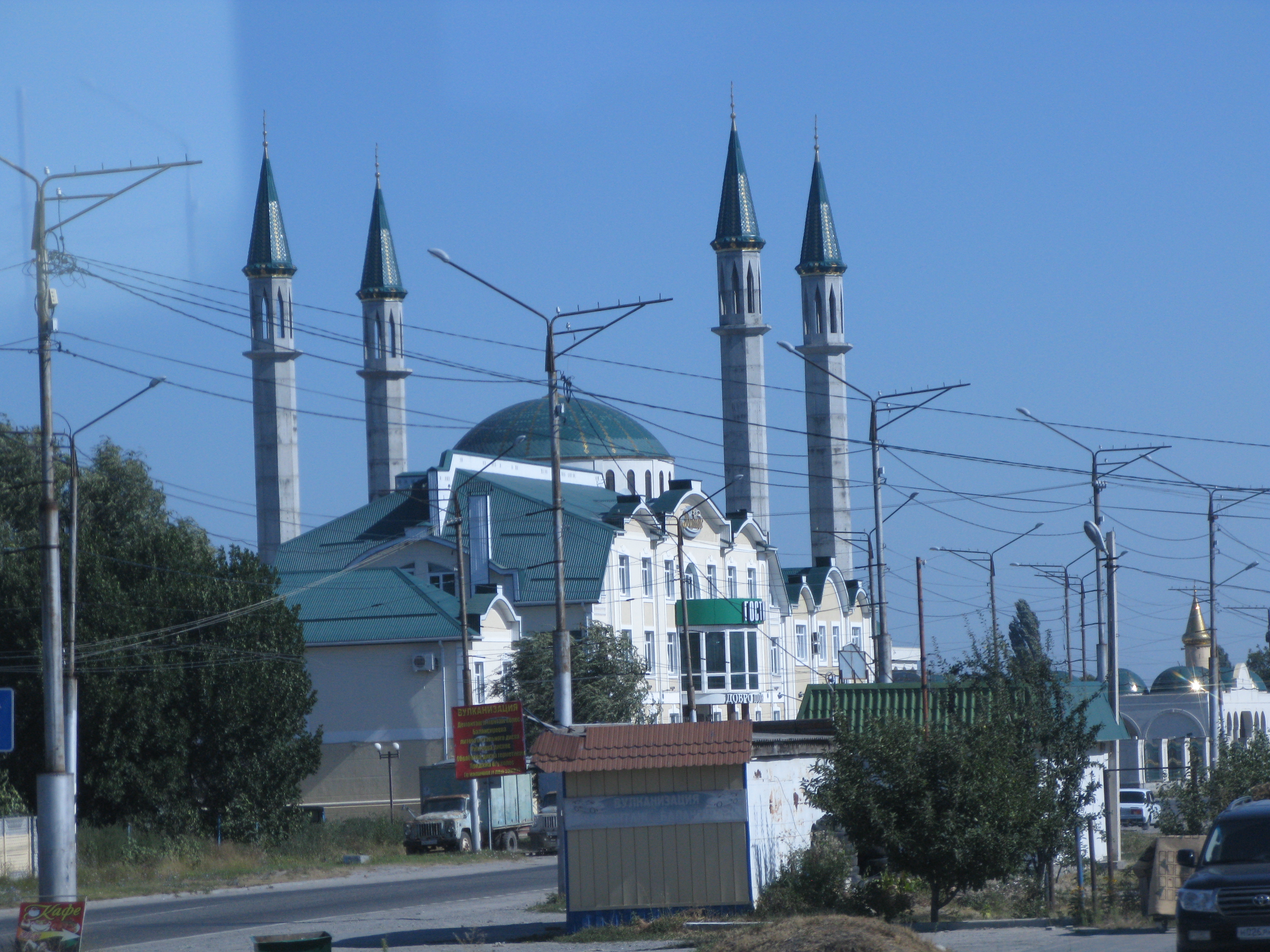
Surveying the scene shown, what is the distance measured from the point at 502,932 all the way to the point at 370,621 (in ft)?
108

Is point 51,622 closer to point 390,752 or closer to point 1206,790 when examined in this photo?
point 1206,790

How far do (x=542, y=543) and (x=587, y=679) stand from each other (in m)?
9.16

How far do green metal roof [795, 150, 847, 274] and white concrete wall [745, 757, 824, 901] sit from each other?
2559 inches

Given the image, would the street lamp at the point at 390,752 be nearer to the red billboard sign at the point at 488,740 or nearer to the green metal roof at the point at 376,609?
the green metal roof at the point at 376,609

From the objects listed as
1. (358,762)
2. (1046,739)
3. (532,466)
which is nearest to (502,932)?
(1046,739)

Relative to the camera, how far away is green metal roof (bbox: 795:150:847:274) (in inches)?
3314

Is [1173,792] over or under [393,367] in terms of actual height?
under

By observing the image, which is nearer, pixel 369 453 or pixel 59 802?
pixel 59 802

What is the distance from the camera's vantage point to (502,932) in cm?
2002

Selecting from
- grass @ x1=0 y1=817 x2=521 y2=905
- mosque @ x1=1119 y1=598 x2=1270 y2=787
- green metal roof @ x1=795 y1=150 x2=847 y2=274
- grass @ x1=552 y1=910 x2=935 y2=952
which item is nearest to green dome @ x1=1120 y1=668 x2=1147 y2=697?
mosque @ x1=1119 y1=598 x2=1270 y2=787

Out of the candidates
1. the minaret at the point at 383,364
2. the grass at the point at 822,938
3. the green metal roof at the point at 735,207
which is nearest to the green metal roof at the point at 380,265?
the minaret at the point at 383,364

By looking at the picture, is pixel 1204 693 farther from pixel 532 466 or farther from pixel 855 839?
pixel 855 839

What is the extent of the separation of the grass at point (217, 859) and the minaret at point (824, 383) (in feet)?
130

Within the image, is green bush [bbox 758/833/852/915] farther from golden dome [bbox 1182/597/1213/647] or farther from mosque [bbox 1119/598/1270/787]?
golden dome [bbox 1182/597/1213/647]
